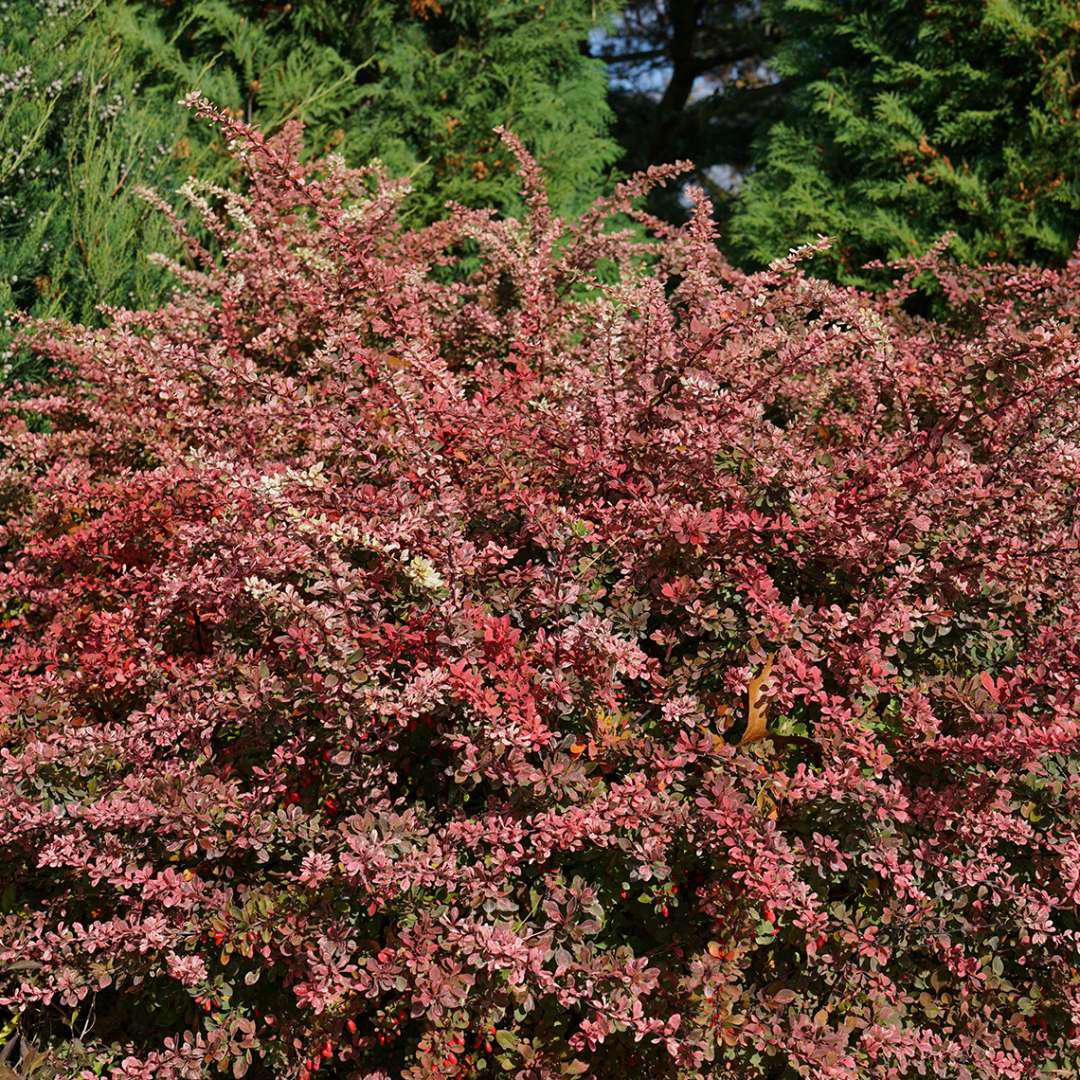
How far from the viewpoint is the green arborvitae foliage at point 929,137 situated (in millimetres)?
5160

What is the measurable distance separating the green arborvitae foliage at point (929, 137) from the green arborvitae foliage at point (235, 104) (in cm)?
130

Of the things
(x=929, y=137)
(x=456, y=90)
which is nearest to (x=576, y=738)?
(x=929, y=137)

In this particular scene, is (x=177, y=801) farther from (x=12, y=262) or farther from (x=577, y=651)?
(x=12, y=262)

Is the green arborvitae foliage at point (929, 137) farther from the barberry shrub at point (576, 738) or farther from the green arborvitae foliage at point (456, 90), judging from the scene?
the barberry shrub at point (576, 738)

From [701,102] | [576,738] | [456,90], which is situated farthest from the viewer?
[701,102]

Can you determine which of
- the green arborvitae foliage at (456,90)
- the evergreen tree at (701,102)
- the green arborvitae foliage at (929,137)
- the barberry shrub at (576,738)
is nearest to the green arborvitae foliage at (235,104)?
the green arborvitae foliage at (456,90)

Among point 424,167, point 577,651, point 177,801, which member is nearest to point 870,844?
point 577,651

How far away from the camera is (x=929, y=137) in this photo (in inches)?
219

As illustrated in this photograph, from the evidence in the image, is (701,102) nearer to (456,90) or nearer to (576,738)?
(456,90)

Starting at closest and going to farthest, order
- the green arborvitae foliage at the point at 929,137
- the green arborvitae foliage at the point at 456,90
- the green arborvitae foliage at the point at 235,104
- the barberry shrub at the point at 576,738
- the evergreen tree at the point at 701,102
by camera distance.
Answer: the barberry shrub at the point at 576,738 < the green arborvitae foliage at the point at 235,104 < the green arborvitae foliage at the point at 929,137 < the green arborvitae foliage at the point at 456,90 < the evergreen tree at the point at 701,102

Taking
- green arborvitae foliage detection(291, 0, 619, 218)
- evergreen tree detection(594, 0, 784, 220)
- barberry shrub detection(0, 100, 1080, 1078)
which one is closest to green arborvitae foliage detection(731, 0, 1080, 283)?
green arborvitae foliage detection(291, 0, 619, 218)

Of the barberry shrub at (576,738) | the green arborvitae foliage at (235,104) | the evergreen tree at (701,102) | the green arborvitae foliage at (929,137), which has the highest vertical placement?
the evergreen tree at (701,102)

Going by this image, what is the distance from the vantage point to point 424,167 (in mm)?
5738

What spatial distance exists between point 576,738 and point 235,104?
4.62 meters
